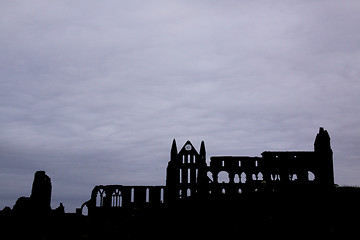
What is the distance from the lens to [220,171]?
43.3 m

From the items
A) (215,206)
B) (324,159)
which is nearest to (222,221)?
(215,206)

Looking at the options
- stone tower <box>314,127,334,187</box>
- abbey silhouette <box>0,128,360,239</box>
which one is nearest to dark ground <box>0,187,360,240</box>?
abbey silhouette <box>0,128,360,239</box>

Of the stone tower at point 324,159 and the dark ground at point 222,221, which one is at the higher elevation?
the stone tower at point 324,159

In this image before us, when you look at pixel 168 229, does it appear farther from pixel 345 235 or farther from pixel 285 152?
pixel 285 152

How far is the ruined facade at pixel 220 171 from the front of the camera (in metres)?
42.4

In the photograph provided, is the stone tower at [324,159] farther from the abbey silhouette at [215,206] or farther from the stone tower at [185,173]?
the stone tower at [185,173]

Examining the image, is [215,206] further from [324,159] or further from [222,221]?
[324,159]

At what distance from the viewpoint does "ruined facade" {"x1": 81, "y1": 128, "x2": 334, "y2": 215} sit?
42.4 metres

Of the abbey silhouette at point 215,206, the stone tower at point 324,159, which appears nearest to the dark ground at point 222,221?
the abbey silhouette at point 215,206

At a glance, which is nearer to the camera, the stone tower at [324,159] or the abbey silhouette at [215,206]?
the abbey silhouette at [215,206]

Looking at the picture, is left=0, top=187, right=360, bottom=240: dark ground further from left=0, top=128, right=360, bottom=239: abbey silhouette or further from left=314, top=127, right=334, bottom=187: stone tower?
left=314, top=127, right=334, bottom=187: stone tower

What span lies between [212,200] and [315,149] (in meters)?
13.7

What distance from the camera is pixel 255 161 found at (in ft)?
144

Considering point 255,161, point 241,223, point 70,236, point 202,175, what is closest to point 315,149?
point 255,161
